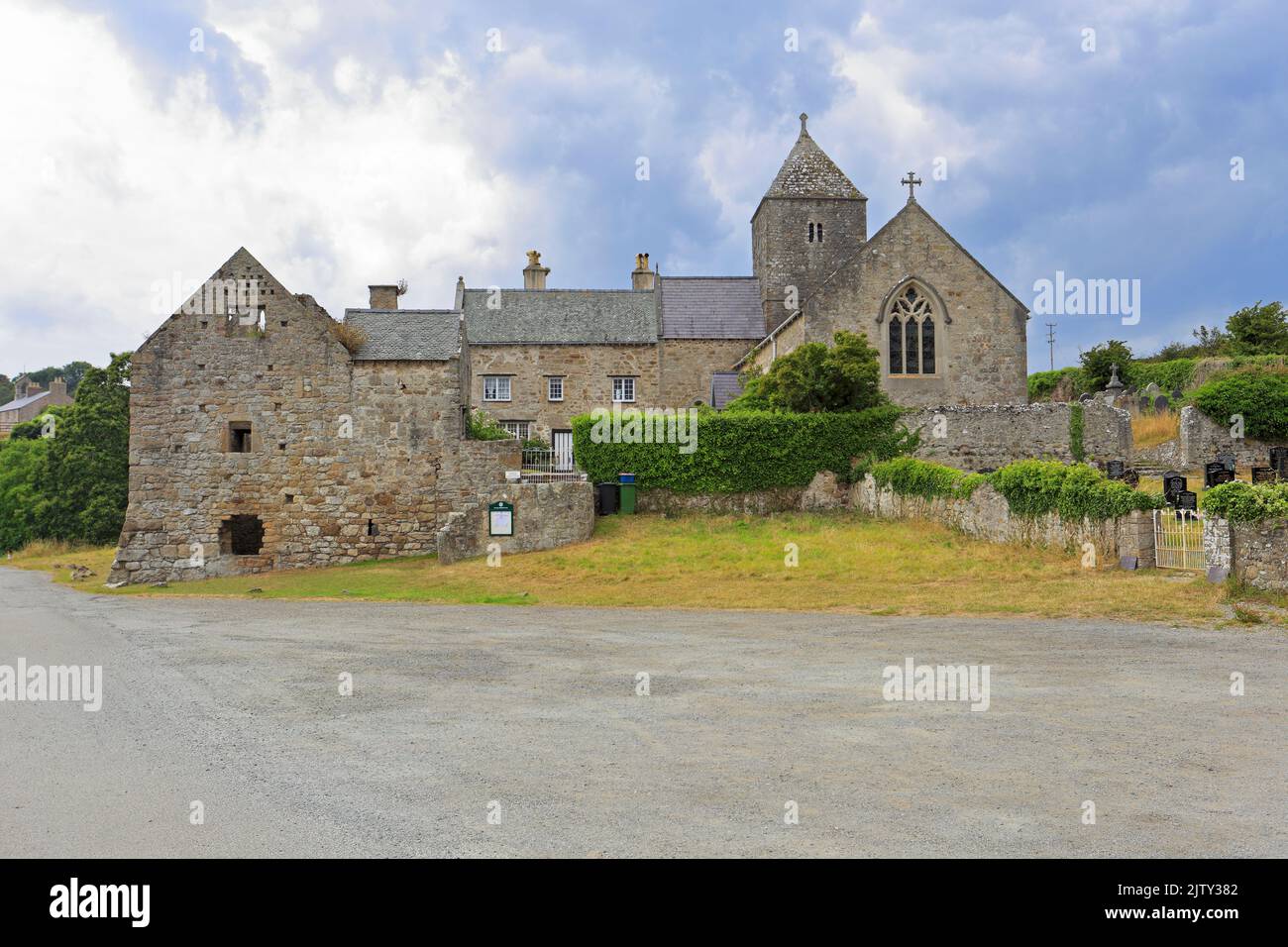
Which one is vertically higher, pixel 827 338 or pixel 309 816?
pixel 827 338

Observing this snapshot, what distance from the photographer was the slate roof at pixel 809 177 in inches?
1977

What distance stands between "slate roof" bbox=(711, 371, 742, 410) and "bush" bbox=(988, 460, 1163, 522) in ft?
63.1

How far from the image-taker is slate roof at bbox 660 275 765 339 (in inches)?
1880

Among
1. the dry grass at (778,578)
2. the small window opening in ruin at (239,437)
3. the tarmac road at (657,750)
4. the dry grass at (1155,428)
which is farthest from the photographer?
the dry grass at (1155,428)

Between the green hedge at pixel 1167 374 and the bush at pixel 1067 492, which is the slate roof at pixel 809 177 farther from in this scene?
the bush at pixel 1067 492

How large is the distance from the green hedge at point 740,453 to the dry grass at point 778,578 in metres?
1.62

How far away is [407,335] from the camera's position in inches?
1281

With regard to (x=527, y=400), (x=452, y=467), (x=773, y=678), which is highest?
(x=527, y=400)

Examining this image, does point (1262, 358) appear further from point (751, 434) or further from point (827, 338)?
point (751, 434)

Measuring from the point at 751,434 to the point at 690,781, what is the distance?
83.3ft

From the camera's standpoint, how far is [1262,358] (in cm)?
4178

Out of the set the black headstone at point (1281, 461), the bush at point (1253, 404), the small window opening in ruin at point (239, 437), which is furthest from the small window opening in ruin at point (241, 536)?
the bush at point (1253, 404)

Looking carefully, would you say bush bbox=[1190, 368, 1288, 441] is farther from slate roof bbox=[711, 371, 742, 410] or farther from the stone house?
the stone house
